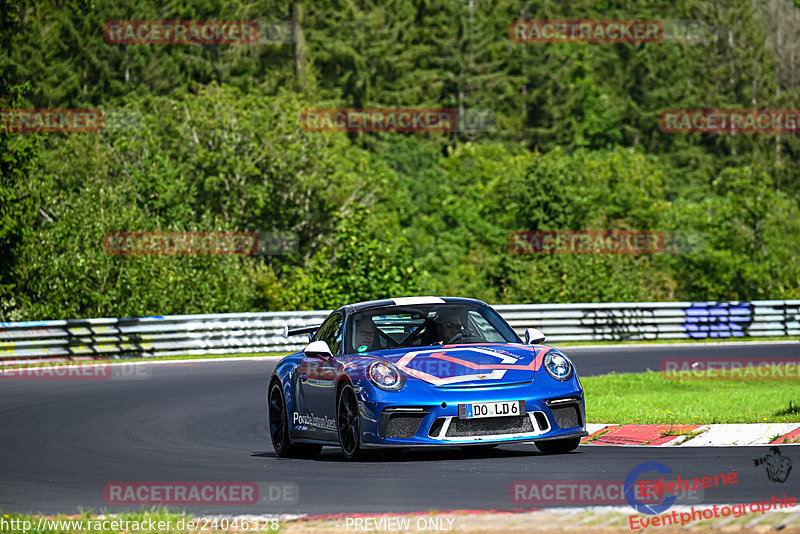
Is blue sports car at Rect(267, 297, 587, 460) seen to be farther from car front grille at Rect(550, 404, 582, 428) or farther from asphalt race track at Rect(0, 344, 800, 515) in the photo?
asphalt race track at Rect(0, 344, 800, 515)

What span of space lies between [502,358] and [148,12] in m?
62.4

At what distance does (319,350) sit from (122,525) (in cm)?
413

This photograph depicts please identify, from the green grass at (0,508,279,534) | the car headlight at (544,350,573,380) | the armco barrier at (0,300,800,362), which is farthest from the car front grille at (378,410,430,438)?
the armco barrier at (0,300,800,362)

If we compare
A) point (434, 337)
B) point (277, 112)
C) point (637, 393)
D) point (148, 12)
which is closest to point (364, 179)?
point (277, 112)

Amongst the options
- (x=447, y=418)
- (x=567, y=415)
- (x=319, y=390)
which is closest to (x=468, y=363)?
(x=447, y=418)

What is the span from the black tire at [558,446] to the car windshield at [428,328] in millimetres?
1033

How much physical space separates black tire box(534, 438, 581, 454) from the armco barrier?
17663 mm

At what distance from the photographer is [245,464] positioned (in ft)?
36.9

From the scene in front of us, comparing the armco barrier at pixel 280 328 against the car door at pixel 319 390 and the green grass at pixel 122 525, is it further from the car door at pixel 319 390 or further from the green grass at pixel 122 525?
the green grass at pixel 122 525

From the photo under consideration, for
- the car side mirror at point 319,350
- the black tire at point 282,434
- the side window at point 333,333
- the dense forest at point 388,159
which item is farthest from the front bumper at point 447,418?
the dense forest at point 388,159

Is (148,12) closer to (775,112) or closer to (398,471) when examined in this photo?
(775,112)

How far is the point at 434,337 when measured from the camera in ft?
38.5

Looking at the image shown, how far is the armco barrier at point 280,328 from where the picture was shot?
2752 centimetres

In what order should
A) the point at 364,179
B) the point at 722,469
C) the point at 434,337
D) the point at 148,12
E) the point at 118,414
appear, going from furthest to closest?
the point at 148,12
the point at 364,179
the point at 118,414
the point at 434,337
the point at 722,469
